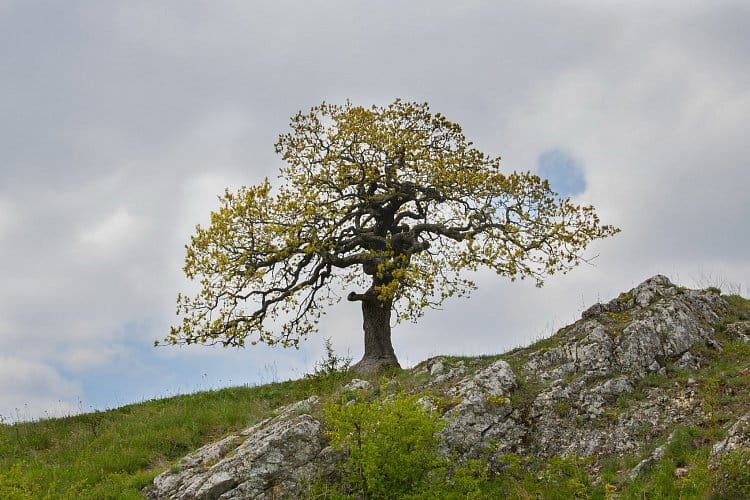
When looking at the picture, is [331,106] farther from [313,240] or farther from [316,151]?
[313,240]

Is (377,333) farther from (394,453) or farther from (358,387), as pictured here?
Result: (394,453)

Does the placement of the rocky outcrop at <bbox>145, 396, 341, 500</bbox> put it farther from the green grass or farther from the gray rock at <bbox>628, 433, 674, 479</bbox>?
the gray rock at <bbox>628, 433, 674, 479</bbox>

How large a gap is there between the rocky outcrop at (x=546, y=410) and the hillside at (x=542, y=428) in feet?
0.13

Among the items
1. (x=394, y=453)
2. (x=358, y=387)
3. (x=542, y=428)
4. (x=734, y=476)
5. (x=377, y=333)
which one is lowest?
(x=734, y=476)

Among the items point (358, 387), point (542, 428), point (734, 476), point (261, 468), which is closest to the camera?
point (734, 476)

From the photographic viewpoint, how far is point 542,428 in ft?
57.9

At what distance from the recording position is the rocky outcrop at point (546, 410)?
16156mm

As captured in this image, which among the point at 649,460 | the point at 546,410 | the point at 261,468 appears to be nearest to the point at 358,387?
the point at 261,468

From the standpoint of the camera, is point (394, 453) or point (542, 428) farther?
point (542, 428)

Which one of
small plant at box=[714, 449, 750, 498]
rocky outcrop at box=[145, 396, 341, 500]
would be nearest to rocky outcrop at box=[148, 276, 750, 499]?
rocky outcrop at box=[145, 396, 341, 500]

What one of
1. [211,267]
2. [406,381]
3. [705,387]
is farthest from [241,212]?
[705,387]

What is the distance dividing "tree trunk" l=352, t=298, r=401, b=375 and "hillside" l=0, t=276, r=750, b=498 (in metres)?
2.64

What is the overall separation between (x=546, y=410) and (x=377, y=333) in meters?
10.2

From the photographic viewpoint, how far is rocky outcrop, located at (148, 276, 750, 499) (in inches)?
636
